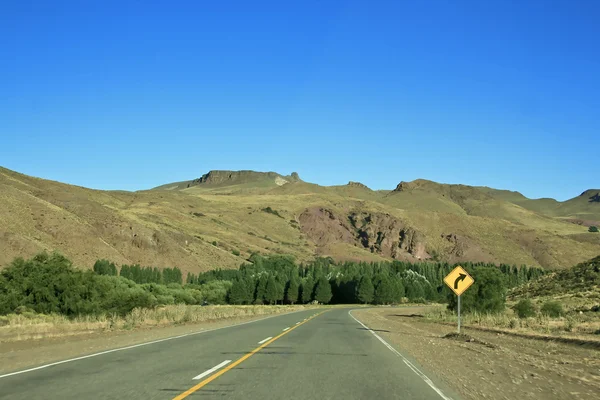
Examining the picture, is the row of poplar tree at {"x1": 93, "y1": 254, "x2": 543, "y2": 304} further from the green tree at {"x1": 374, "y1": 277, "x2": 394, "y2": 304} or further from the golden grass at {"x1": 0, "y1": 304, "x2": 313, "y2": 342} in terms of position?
Answer: the golden grass at {"x1": 0, "y1": 304, "x2": 313, "y2": 342}

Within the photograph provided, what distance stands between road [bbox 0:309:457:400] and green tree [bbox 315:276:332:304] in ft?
368

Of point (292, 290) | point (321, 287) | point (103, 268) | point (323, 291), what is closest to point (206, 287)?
point (103, 268)

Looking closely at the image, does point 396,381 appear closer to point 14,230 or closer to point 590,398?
point 590,398

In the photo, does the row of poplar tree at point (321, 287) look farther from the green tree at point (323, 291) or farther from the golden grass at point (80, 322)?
the golden grass at point (80, 322)

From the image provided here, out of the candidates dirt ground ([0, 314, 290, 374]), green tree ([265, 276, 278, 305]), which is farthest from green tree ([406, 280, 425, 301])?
dirt ground ([0, 314, 290, 374])

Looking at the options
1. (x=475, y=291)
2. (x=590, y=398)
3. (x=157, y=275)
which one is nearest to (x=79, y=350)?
(x=590, y=398)

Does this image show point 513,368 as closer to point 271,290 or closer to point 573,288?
point 573,288

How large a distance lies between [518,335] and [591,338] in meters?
4.36

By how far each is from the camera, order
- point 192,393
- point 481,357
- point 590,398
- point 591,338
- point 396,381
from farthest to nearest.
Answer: point 591,338
point 481,357
point 396,381
point 590,398
point 192,393

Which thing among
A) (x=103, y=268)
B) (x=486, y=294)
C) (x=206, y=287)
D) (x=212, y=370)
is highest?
(x=103, y=268)

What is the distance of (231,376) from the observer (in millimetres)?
12578

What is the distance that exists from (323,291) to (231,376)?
392 feet

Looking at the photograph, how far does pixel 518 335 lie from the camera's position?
28.9m

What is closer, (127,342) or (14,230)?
(127,342)
